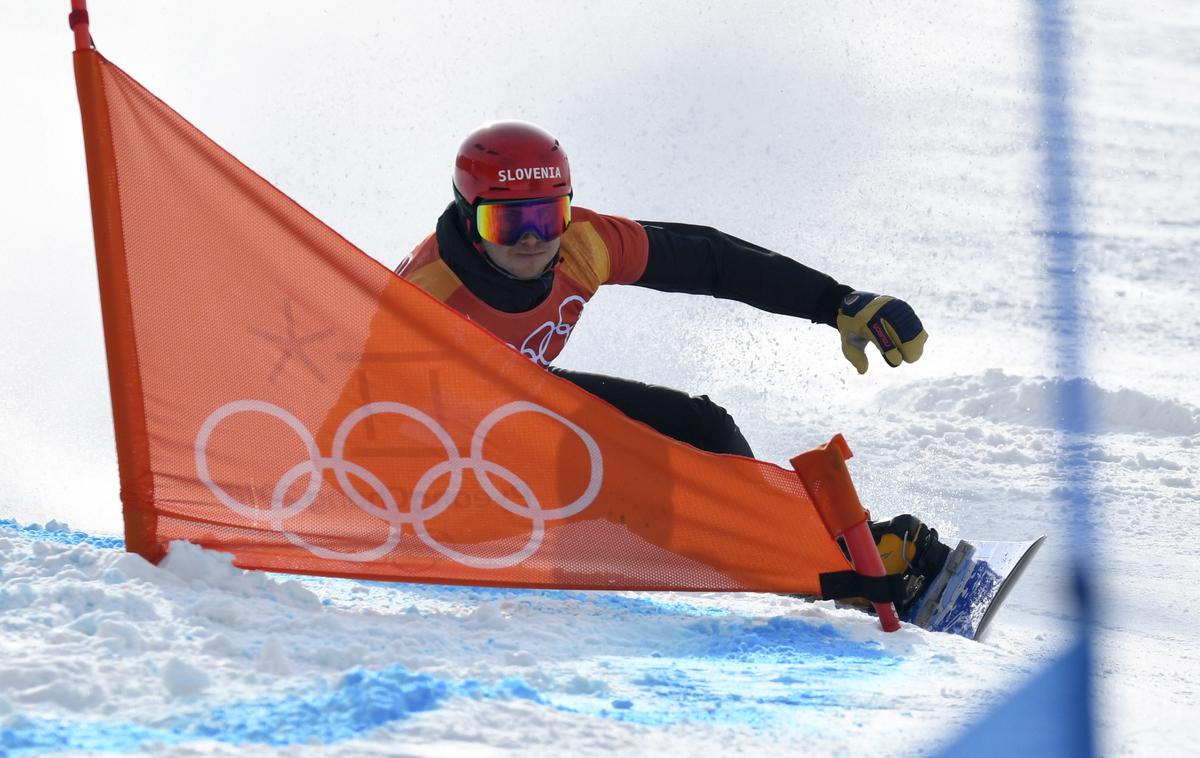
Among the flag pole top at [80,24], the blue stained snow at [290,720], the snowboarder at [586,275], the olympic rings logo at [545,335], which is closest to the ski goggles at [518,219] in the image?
the snowboarder at [586,275]

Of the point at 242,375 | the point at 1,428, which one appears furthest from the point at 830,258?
the point at 242,375

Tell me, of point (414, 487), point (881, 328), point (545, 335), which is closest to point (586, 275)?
point (545, 335)

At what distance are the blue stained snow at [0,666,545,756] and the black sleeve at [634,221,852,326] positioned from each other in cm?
171

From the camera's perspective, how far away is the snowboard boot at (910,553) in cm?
321

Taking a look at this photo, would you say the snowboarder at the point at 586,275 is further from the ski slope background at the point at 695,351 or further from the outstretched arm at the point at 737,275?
the ski slope background at the point at 695,351

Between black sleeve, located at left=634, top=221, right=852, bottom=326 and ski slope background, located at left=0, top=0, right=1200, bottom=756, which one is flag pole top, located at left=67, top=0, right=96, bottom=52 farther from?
black sleeve, located at left=634, top=221, right=852, bottom=326

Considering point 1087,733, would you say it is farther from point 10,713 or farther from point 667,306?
point 667,306

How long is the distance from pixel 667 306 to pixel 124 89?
5.40 meters

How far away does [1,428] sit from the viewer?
5.22 m

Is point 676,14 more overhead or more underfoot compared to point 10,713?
more overhead

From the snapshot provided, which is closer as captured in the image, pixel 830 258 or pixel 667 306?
pixel 667 306

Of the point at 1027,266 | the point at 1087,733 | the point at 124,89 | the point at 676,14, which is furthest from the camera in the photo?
the point at 676,14

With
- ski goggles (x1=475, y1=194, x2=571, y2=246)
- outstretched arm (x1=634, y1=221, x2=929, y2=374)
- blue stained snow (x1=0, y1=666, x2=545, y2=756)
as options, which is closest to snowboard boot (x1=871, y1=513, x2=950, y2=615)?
outstretched arm (x1=634, y1=221, x2=929, y2=374)

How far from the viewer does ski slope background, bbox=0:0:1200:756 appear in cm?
215
